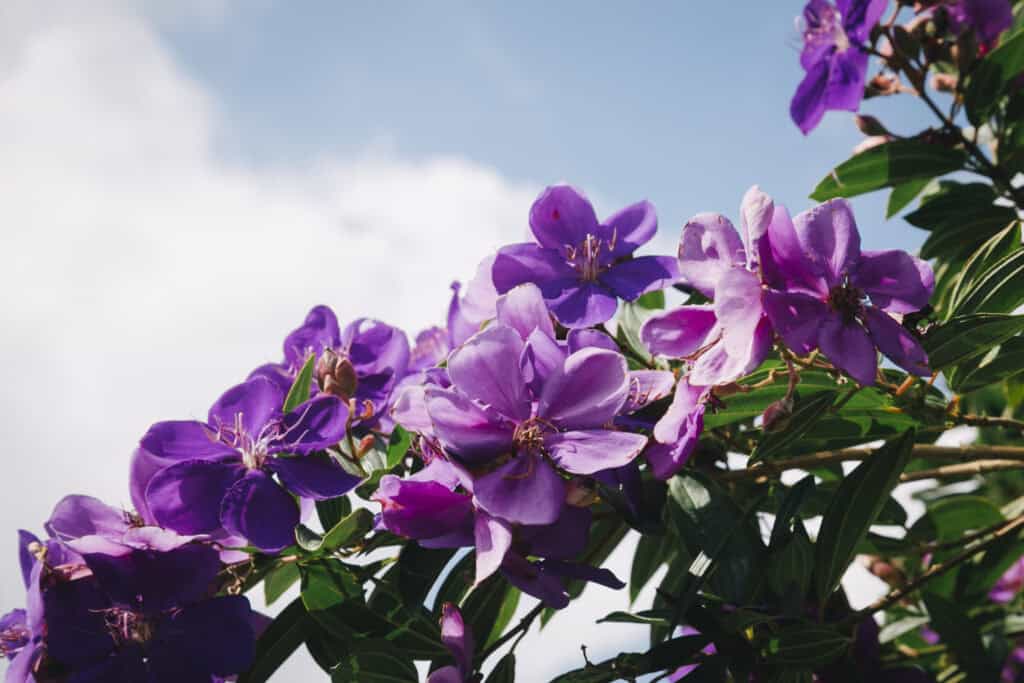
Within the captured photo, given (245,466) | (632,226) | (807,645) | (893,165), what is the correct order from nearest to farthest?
(807,645), (245,466), (632,226), (893,165)

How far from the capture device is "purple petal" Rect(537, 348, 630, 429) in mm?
1307

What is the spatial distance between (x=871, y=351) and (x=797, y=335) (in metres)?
0.10

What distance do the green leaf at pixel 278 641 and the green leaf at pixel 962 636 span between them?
47.7 inches

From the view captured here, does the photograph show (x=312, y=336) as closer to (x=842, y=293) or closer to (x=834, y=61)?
(x=842, y=293)

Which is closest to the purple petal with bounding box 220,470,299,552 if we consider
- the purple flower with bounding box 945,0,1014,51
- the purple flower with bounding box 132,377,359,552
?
the purple flower with bounding box 132,377,359,552

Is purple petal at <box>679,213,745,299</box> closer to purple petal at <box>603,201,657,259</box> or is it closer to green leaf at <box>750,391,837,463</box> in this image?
green leaf at <box>750,391,837,463</box>

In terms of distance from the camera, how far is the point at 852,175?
2277mm

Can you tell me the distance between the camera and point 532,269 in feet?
5.32

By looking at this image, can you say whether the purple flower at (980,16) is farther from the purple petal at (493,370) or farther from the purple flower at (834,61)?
the purple petal at (493,370)

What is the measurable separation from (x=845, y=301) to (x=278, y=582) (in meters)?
1.07

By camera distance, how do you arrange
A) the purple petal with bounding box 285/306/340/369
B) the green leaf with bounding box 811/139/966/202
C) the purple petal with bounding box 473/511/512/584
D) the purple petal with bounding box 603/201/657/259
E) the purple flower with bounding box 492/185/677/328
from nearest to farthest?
the purple petal with bounding box 473/511/512/584
the purple flower with bounding box 492/185/677/328
the purple petal with bounding box 603/201/657/259
the purple petal with bounding box 285/306/340/369
the green leaf with bounding box 811/139/966/202

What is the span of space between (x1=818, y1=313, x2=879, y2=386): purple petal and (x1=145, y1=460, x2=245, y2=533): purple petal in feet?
2.92

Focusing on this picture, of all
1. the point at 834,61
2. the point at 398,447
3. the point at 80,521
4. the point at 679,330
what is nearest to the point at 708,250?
the point at 679,330

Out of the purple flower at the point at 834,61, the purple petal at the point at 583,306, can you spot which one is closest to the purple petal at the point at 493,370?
the purple petal at the point at 583,306
